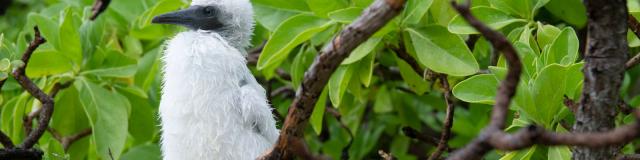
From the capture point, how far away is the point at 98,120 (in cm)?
251

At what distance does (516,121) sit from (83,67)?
1322 millimetres

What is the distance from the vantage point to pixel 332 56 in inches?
55.2

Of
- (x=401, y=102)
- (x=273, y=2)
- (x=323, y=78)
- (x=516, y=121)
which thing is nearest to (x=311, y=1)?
(x=273, y=2)

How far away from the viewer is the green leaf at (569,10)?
8.09 ft

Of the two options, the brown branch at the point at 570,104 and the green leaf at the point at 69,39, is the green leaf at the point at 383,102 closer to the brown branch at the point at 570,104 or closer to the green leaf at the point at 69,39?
the green leaf at the point at 69,39

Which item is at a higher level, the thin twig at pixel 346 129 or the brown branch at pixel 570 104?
the brown branch at pixel 570 104

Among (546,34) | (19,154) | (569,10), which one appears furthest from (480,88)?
(19,154)

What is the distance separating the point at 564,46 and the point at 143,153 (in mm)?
1369

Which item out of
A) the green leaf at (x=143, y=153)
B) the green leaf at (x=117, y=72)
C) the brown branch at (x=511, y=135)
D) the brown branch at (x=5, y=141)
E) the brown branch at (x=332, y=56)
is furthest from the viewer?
the green leaf at (x=143, y=153)

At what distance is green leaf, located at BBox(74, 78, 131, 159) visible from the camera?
8.16ft

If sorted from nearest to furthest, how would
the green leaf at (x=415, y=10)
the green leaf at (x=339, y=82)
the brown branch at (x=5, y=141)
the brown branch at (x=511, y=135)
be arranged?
the brown branch at (x=511, y=135)
the green leaf at (x=415, y=10)
the green leaf at (x=339, y=82)
the brown branch at (x=5, y=141)

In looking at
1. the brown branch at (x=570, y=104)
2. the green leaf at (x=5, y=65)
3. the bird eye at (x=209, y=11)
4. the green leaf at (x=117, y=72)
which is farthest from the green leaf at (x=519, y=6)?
the green leaf at (x=5, y=65)

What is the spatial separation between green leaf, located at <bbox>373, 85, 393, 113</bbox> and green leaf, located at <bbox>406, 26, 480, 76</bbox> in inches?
39.3

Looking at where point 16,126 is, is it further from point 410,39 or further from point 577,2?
point 577,2
